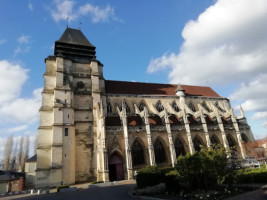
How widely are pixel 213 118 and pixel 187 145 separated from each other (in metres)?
8.14

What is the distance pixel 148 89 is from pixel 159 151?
11.6 meters

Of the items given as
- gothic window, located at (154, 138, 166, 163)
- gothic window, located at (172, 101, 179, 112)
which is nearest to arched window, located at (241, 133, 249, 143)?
gothic window, located at (172, 101, 179, 112)

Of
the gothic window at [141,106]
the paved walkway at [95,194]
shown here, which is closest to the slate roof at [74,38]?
the gothic window at [141,106]

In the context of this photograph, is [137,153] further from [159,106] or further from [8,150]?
[8,150]

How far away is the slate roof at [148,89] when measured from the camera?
27.9 m

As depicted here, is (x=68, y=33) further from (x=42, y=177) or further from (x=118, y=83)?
(x=42, y=177)

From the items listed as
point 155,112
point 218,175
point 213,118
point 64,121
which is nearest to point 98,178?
point 64,121

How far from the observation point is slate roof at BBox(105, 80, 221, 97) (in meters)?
27.9

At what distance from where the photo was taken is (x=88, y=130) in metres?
22.8

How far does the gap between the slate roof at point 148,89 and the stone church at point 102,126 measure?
18cm

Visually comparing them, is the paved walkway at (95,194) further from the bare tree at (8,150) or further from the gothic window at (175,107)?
the bare tree at (8,150)

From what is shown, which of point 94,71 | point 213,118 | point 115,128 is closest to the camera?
point 115,128

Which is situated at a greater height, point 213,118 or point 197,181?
point 213,118

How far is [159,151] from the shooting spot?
22.2m
